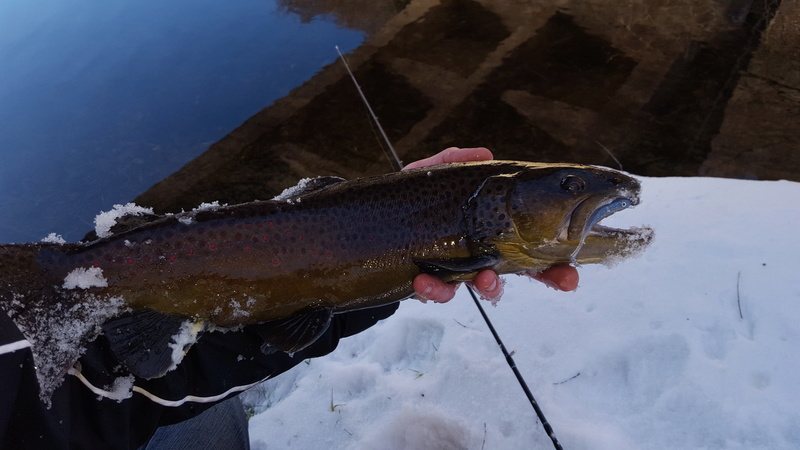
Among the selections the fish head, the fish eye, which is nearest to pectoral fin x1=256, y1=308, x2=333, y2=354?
the fish head

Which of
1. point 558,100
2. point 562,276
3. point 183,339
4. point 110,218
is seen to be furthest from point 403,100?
point 183,339

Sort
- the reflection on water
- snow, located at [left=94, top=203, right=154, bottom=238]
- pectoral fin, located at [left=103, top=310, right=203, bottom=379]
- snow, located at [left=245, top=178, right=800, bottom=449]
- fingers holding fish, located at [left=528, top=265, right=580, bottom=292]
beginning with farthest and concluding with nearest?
the reflection on water < snow, located at [left=245, top=178, right=800, bottom=449] < fingers holding fish, located at [left=528, top=265, right=580, bottom=292] < snow, located at [left=94, top=203, right=154, bottom=238] < pectoral fin, located at [left=103, top=310, right=203, bottom=379]

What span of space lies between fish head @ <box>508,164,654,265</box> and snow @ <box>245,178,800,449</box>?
1.06 metres

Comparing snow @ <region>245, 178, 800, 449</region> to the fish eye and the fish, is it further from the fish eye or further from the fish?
the fish eye

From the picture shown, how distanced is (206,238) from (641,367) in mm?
2712

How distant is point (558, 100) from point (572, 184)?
4.51 m

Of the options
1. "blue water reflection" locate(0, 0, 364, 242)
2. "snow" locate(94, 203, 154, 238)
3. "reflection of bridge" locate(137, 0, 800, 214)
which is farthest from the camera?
"blue water reflection" locate(0, 0, 364, 242)

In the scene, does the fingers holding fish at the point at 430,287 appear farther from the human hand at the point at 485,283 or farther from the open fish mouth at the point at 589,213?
the open fish mouth at the point at 589,213

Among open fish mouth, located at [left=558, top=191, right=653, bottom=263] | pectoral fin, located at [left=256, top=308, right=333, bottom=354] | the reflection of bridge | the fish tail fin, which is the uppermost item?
the fish tail fin

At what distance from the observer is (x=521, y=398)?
131 inches

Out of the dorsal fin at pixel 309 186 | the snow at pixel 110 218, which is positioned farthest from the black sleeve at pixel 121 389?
the dorsal fin at pixel 309 186

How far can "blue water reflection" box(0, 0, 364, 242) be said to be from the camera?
22.0 feet

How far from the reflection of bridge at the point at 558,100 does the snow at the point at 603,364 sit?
1.77 m

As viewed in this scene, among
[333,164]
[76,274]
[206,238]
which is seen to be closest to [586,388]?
[206,238]
